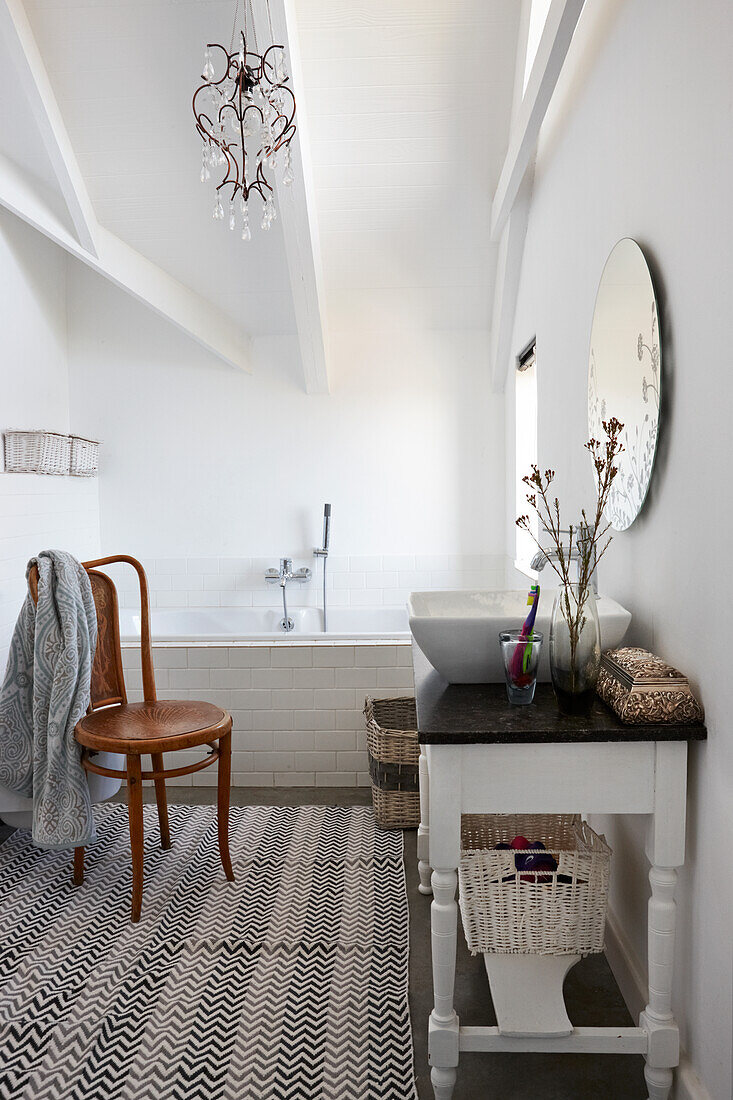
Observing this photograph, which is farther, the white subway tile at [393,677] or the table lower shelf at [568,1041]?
the white subway tile at [393,677]

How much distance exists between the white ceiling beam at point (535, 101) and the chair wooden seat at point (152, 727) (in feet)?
7.18

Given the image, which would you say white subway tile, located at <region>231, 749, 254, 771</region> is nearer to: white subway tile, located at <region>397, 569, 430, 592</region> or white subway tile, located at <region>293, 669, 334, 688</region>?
white subway tile, located at <region>293, 669, 334, 688</region>

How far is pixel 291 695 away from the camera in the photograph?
3.43 m

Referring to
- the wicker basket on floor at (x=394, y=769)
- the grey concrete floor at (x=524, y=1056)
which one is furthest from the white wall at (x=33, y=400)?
the grey concrete floor at (x=524, y=1056)

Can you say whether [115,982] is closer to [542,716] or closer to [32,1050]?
[32,1050]

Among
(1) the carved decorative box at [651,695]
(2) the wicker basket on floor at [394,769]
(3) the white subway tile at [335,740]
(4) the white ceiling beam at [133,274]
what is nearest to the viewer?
(1) the carved decorative box at [651,695]

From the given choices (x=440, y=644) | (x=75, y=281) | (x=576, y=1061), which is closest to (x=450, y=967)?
(x=576, y=1061)

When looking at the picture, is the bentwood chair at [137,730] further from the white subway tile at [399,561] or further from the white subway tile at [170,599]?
the white subway tile at [399,561]

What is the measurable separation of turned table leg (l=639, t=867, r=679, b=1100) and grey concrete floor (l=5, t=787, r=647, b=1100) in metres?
0.16

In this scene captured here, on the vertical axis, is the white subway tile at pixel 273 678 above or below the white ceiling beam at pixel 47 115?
below

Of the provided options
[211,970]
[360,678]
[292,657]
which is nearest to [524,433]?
[360,678]

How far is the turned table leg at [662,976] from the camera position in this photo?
5.19 ft

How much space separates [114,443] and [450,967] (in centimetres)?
387

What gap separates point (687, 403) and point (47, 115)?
108 inches
